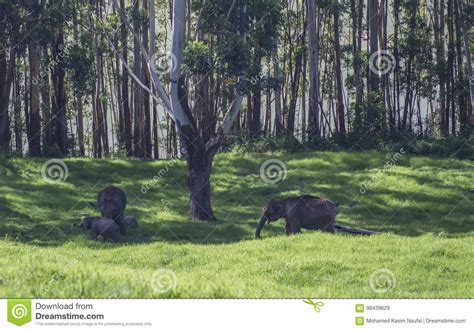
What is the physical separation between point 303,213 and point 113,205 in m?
6.28

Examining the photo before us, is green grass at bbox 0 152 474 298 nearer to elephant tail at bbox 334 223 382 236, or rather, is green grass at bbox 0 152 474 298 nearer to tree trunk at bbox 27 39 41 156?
elephant tail at bbox 334 223 382 236

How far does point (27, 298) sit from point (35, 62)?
115 feet

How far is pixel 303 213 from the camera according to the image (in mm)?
22797

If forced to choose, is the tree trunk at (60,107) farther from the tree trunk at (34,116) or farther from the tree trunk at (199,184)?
the tree trunk at (199,184)

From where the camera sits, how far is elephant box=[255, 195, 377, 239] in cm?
2269

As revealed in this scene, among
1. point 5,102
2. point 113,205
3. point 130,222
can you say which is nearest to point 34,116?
point 5,102

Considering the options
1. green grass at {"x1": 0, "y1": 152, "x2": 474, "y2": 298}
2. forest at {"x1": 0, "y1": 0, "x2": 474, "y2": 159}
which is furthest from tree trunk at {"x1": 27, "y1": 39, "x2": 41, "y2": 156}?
green grass at {"x1": 0, "y1": 152, "x2": 474, "y2": 298}

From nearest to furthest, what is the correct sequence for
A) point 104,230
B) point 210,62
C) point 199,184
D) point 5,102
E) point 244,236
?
point 104,230 → point 244,236 → point 210,62 → point 199,184 → point 5,102

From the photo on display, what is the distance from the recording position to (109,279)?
1046 centimetres

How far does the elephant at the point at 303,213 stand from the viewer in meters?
22.7

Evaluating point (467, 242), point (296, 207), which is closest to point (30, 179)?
point (296, 207)

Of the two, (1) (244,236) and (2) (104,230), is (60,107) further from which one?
(1) (244,236)

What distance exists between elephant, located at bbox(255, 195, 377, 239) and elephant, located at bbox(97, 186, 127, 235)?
470 centimetres

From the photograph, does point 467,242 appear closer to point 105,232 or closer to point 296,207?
point 296,207
